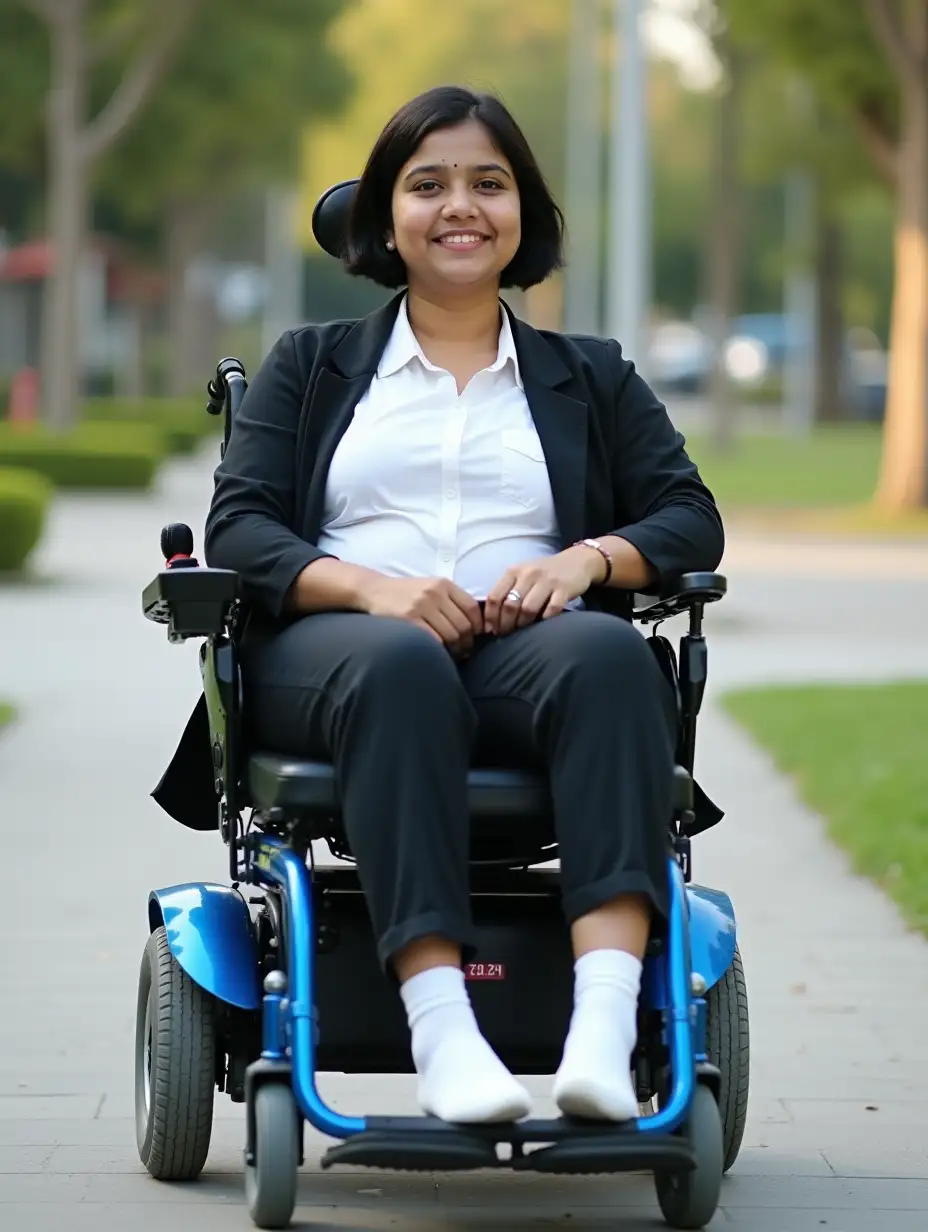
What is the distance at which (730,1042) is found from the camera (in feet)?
13.2

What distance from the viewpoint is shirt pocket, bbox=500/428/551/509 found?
4.19 meters

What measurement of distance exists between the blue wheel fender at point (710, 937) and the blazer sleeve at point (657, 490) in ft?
1.69

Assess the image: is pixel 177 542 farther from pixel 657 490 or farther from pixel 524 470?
pixel 657 490

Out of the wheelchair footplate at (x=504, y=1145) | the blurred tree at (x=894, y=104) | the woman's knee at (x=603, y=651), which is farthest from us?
the blurred tree at (x=894, y=104)

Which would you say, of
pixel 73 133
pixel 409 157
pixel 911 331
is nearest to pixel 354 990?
pixel 409 157

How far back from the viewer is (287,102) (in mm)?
41344

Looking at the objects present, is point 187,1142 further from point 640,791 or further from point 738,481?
point 738,481

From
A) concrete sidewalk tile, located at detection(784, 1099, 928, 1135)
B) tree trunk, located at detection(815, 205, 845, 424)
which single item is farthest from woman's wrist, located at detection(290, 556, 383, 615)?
tree trunk, located at detection(815, 205, 845, 424)

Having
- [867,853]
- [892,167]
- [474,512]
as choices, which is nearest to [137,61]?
[892,167]

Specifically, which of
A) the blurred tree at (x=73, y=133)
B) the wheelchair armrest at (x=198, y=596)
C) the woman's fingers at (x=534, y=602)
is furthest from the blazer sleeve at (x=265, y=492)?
the blurred tree at (x=73, y=133)

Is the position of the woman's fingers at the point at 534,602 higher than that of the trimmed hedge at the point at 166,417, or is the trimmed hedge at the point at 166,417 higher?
the woman's fingers at the point at 534,602

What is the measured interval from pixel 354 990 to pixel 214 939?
0.28m

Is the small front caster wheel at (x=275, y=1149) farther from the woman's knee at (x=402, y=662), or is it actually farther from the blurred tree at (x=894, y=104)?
the blurred tree at (x=894, y=104)

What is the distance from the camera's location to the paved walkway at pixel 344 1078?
405cm
